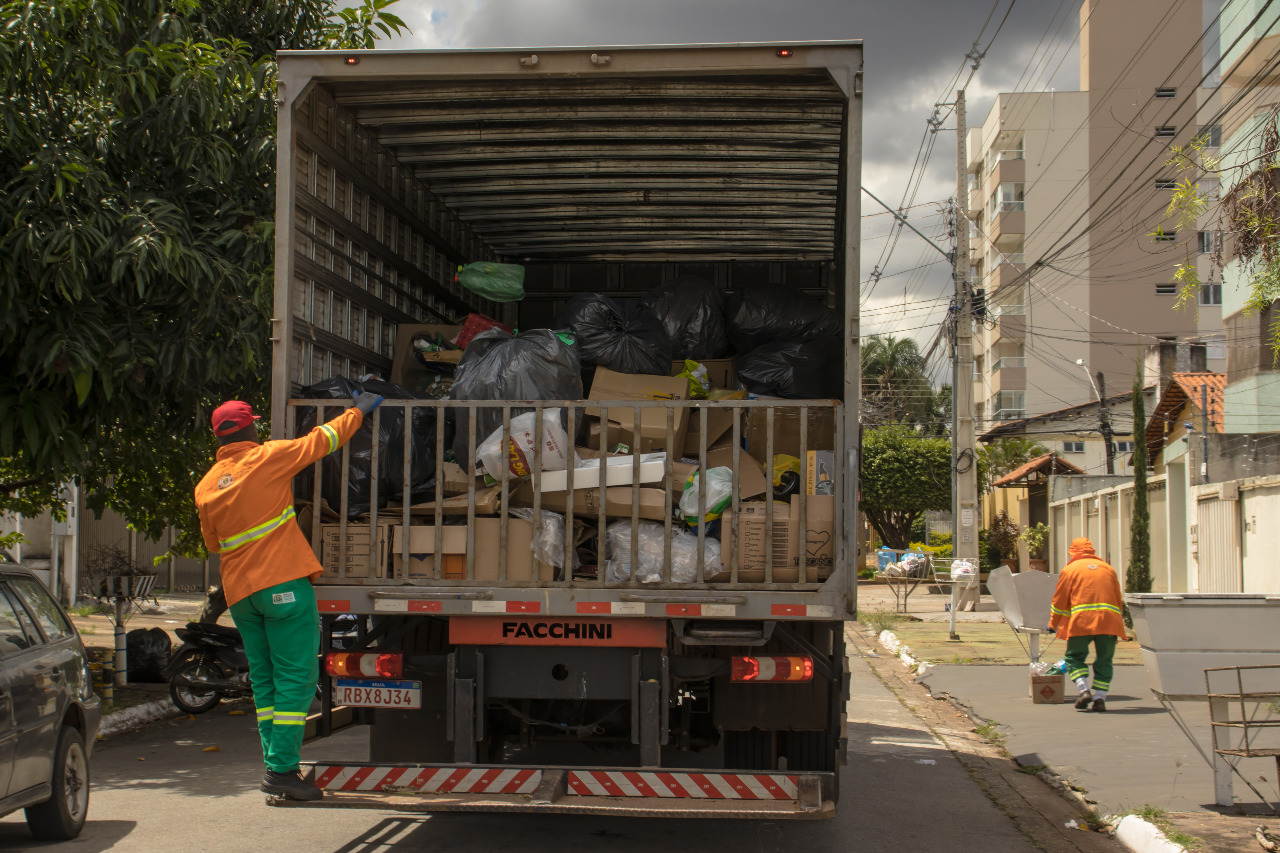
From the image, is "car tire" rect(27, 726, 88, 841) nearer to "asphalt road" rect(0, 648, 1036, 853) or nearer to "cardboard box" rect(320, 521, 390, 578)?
"asphalt road" rect(0, 648, 1036, 853)

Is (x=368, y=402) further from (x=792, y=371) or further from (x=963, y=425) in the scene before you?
(x=963, y=425)

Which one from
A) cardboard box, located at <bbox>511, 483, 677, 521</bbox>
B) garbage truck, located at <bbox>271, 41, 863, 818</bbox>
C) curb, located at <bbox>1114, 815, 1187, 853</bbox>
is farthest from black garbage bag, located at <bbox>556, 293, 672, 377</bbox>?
curb, located at <bbox>1114, 815, 1187, 853</bbox>

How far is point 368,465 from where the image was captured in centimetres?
546

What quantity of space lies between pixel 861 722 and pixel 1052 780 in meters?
2.41

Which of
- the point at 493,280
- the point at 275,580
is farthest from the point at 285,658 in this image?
the point at 493,280

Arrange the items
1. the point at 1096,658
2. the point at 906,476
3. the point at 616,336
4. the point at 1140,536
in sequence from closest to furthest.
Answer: the point at 616,336 < the point at 1096,658 < the point at 1140,536 < the point at 906,476

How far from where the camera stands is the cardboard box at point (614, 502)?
5121 millimetres

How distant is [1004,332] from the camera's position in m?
48.1

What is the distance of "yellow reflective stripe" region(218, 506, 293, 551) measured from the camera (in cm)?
495

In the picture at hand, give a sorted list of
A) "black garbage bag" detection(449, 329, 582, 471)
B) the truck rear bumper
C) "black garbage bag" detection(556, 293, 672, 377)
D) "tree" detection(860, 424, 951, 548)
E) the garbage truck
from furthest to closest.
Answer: "tree" detection(860, 424, 951, 548), "black garbage bag" detection(556, 293, 672, 377), "black garbage bag" detection(449, 329, 582, 471), the garbage truck, the truck rear bumper

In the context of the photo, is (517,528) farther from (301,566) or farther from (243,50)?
(243,50)

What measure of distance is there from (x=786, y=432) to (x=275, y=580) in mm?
2455

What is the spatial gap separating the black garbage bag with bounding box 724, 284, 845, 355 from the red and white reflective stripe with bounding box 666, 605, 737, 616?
2747mm

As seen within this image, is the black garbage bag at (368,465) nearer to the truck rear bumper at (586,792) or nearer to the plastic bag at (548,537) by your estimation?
the plastic bag at (548,537)
